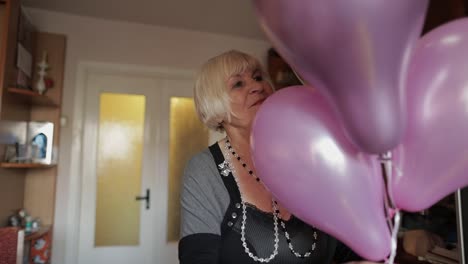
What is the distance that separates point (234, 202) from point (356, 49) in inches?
21.4

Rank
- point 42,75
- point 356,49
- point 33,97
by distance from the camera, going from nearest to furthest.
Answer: point 356,49 → point 33,97 → point 42,75

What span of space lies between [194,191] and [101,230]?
2.11 m

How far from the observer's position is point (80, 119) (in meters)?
2.52

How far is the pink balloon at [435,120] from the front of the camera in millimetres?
458

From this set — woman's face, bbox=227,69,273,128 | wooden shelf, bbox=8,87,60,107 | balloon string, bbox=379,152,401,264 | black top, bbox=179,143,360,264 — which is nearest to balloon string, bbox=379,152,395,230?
balloon string, bbox=379,152,401,264

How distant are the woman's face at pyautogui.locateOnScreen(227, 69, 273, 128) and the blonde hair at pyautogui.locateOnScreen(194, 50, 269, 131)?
14 mm

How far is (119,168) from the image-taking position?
2652 millimetres

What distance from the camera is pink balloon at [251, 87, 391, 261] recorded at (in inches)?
18.8

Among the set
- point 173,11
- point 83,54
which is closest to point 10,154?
point 83,54

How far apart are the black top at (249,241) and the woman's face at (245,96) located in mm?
186

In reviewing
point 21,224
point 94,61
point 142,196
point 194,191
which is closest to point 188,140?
point 142,196

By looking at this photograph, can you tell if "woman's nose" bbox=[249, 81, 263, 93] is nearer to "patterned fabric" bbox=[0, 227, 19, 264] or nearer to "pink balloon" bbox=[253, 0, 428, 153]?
"pink balloon" bbox=[253, 0, 428, 153]

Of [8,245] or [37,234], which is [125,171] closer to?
[37,234]

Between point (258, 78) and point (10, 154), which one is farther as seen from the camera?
point (10, 154)
